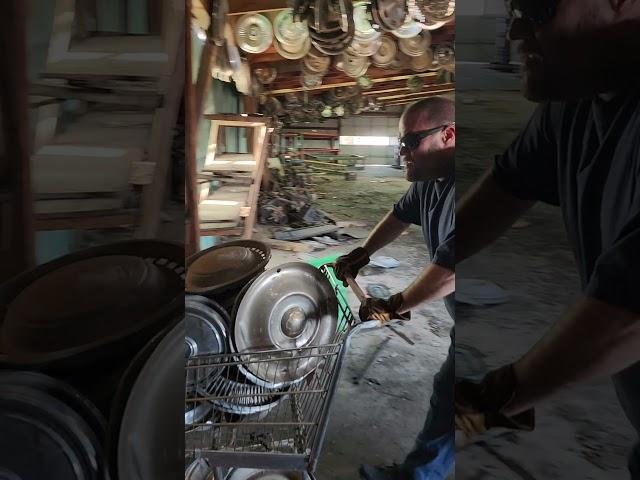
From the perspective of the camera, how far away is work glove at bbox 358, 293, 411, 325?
0.97m

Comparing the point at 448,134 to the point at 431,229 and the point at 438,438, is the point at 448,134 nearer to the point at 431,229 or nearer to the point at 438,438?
the point at 431,229

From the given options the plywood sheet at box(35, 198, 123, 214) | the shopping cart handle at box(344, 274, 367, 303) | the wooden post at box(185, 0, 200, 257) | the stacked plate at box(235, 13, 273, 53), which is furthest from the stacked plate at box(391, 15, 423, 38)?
the plywood sheet at box(35, 198, 123, 214)

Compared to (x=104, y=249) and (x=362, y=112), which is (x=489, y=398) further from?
(x=104, y=249)

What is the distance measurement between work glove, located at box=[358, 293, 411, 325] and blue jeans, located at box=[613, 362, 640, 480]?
1.22 ft

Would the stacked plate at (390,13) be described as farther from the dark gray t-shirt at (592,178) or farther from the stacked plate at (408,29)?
the dark gray t-shirt at (592,178)

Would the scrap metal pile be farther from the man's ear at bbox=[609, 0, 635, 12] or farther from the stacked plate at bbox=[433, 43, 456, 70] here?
the man's ear at bbox=[609, 0, 635, 12]

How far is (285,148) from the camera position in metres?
1.02

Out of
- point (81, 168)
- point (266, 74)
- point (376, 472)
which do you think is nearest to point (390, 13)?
point (266, 74)

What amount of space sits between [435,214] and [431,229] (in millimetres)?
32

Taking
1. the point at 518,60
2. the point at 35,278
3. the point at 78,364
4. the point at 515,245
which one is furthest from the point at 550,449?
the point at 35,278

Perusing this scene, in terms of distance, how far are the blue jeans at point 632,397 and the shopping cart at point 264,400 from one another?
1.57ft

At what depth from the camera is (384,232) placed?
0.98 meters

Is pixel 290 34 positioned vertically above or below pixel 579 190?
above

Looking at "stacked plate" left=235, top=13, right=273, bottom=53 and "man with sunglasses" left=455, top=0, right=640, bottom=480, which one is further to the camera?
"stacked plate" left=235, top=13, right=273, bottom=53
